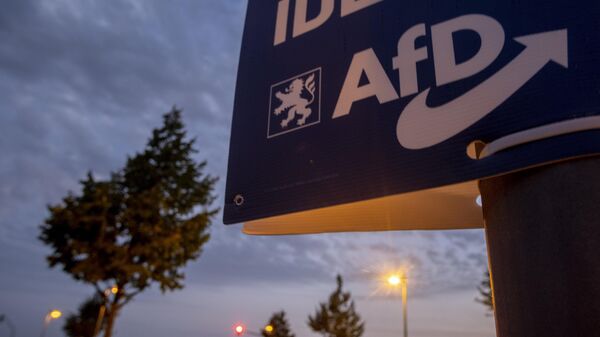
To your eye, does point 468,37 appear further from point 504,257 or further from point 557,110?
point 504,257

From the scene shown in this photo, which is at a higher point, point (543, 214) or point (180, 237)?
point (180, 237)

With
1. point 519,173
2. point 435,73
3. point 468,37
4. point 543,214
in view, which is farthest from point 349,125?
point 543,214

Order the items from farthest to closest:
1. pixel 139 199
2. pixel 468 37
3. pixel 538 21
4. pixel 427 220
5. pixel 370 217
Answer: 1. pixel 139 199
2. pixel 427 220
3. pixel 370 217
4. pixel 468 37
5. pixel 538 21

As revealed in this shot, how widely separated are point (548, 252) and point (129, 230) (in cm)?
1869

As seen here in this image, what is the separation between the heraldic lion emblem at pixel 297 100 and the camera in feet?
11.1

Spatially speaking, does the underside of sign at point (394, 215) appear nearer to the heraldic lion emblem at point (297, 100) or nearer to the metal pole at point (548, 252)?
the metal pole at point (548, 252)

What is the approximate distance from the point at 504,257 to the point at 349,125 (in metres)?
1.32

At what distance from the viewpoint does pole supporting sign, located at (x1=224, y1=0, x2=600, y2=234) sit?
2344 millimetres

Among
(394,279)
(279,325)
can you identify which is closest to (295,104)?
(394,279)

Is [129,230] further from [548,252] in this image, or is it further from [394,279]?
[548,252]

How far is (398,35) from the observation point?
3098 mm

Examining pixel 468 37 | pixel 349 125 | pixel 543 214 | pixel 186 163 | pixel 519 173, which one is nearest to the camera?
pixel 543 214

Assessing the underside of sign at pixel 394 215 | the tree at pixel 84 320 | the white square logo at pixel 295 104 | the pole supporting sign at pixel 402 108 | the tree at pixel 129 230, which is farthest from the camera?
the tree at pixel 84 320

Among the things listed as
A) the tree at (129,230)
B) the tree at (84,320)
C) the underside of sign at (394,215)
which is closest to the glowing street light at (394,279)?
the tree at (129,230)
